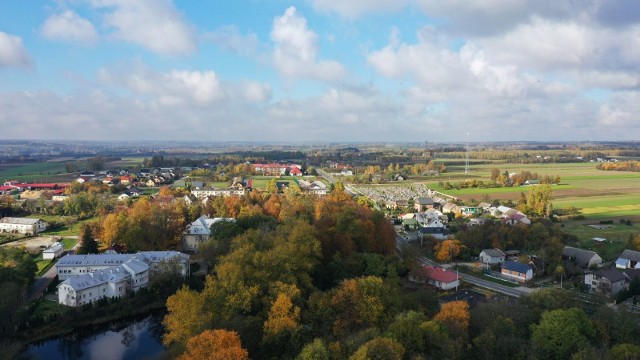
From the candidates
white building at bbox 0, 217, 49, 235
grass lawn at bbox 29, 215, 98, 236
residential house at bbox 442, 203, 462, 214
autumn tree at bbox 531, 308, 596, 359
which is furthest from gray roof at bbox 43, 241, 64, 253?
residential house at bbox 442, 203, 462, 214

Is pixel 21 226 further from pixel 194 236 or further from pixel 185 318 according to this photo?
pixel 185 318

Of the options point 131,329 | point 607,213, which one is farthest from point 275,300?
point 607,213

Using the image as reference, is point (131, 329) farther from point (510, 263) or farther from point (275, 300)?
point (510, 263)

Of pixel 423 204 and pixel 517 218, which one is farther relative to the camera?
pixel 423 204

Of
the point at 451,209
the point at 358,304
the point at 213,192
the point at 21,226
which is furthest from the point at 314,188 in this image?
the point at 358,304

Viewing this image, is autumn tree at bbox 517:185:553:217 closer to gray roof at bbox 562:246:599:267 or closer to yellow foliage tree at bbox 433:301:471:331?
gray roof at bbox 562:246:599:267

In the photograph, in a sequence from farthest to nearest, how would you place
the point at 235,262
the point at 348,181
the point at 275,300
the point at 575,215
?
the point at 348,181
the point at 575,215
the point at 235,262
the point at 275,300

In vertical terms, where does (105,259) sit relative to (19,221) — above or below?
below
